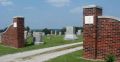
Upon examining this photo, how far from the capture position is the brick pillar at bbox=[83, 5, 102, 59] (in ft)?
53.1

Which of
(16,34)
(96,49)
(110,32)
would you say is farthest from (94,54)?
(16,34)

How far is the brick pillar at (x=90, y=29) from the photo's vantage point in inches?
637

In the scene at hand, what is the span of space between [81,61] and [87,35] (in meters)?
1.55

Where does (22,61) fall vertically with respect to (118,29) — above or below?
below

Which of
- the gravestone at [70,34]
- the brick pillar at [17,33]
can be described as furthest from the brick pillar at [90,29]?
the gravestone at [70,34]

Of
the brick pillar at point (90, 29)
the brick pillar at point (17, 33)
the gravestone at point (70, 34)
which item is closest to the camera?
the brick pillar at point (90, 29)

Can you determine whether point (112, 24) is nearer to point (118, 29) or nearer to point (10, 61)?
point (118, 29)

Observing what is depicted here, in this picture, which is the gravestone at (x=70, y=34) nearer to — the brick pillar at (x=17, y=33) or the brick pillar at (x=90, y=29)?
the brick pillar at (x=17, y=33)

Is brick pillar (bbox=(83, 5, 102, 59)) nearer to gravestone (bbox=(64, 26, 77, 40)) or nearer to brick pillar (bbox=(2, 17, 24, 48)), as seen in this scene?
brick pillar (bbox=(2, 17, 24, 48))

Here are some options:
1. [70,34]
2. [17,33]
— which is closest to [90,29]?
[17,33]

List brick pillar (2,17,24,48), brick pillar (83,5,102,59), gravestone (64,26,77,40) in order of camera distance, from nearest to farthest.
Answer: brick pillar (83,5,102,59) → brick pillar (2,17,24,48) → gravestone (64,26,77,40)

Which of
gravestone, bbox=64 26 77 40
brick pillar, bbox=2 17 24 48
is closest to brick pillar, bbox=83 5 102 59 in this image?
brick pillar, bbox=2 17 24 48

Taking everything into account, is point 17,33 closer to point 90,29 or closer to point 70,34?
point 90,29

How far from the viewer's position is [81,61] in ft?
51.1
